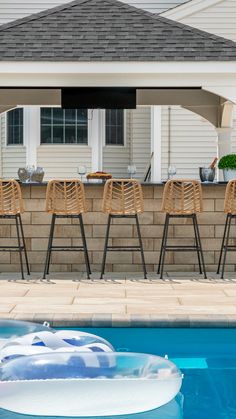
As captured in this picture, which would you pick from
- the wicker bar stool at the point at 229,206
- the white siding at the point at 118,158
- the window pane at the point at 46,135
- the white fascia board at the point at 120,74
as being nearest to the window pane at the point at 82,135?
the white siding at the point at 118,158

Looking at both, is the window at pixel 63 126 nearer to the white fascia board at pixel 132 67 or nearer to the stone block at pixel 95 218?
the white fascia board at pixel 132 67

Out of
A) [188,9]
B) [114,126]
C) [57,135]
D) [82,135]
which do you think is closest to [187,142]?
[114,126]

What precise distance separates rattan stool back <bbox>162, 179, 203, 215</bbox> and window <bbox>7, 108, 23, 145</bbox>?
27.2ft

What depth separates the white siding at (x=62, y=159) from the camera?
17062mm

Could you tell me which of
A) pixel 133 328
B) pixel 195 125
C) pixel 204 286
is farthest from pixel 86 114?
pixel 133 328

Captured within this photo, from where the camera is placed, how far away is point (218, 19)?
15.6 m

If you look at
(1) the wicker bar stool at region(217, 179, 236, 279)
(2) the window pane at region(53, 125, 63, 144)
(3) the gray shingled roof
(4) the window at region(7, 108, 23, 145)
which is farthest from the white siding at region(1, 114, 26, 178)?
(1) the wicker bar stool at region(217, 179, 236, 279)

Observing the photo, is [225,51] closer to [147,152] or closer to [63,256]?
[63,256]

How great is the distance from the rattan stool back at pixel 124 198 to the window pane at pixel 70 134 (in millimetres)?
7907

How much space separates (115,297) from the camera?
309 inches

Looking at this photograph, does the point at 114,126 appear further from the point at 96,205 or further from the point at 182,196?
the point at 182,196

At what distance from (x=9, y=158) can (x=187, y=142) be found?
3808mm

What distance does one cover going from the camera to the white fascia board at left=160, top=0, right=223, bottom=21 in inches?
601

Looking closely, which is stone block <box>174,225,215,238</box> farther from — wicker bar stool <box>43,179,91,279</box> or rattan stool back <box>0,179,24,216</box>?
rattan stool back <box>0,179,24,216</box>
